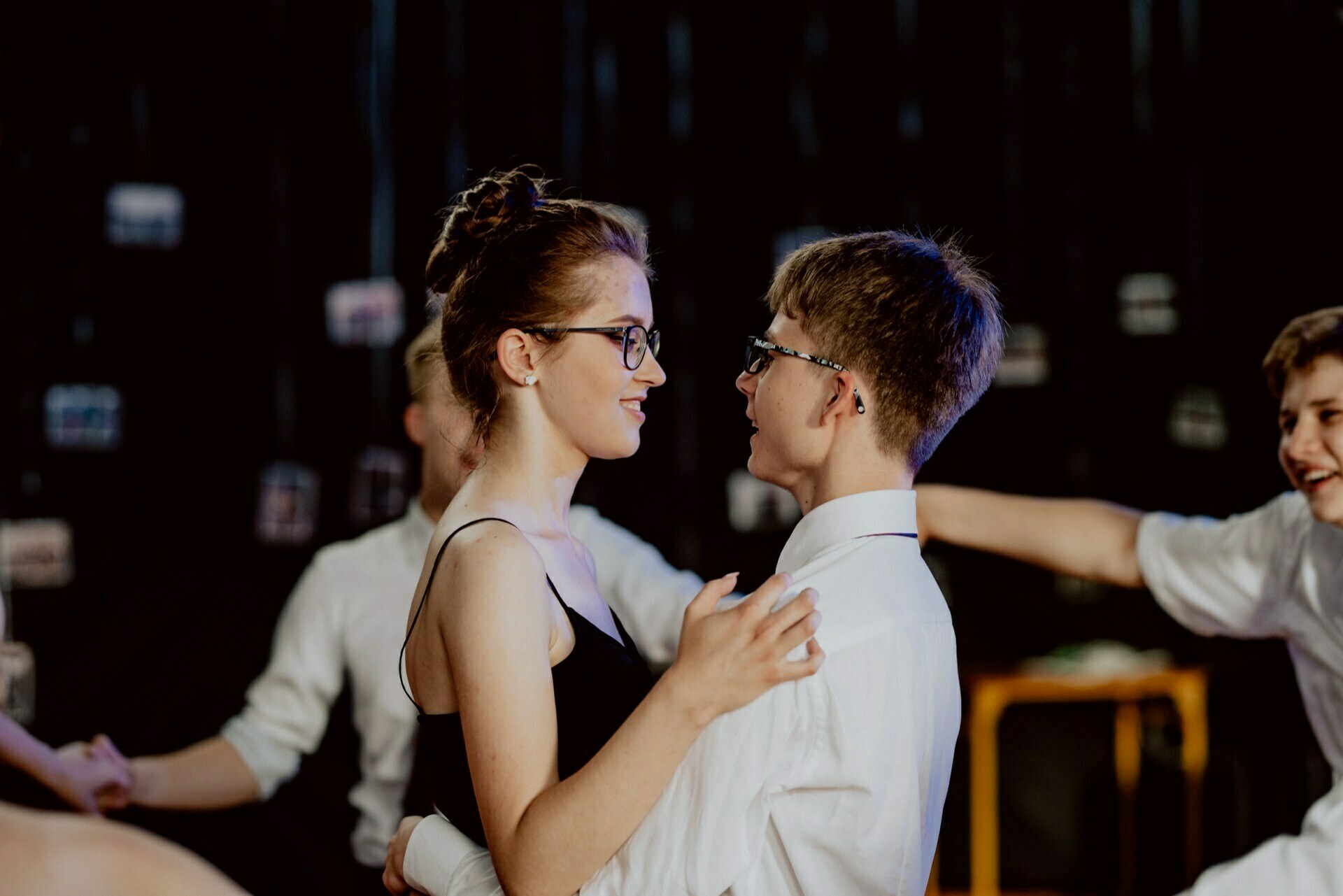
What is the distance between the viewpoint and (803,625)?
1.38 metres

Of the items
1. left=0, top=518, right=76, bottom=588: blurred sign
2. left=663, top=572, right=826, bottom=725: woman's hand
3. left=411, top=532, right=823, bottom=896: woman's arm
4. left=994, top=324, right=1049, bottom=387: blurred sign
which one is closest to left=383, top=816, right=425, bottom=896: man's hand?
left=411, top=532, right=823, bottom=896: woman's arm

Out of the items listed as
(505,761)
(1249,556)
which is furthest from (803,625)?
(1249,556)

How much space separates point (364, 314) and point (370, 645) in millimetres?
1601

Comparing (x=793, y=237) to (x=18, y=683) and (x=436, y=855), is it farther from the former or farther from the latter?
(x=436, y=855)

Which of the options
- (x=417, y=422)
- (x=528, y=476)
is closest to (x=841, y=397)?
(x=528, y=476)

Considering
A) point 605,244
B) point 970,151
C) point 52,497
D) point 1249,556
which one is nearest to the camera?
point 605,244

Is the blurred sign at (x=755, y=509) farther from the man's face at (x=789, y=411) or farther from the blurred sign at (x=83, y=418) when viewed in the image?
the man's face at (x=789, y=411)

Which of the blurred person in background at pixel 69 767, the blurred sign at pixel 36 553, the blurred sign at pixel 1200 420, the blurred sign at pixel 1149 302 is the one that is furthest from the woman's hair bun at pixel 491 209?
the blurred sign at pixel 1200 420

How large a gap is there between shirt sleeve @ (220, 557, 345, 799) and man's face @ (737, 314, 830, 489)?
1.43 meters

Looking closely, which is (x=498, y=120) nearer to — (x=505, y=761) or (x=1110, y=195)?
(x=1110, y=195)

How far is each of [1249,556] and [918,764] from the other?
1058 millimetres

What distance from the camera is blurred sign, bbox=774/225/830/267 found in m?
4.14

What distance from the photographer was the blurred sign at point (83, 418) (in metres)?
3.89

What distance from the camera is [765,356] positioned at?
1.72m
